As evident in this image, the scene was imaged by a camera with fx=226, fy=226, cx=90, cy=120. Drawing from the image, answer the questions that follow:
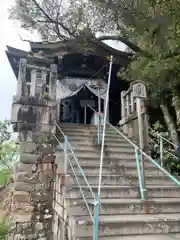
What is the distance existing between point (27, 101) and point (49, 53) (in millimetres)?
4247

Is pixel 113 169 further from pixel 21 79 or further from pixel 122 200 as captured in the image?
pixel 21 79

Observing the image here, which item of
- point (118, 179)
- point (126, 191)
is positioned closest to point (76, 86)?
point (118, 179)

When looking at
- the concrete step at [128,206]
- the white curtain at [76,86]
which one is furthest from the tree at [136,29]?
the concrete step at [128,206]

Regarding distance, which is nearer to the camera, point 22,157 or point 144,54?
point 22,157

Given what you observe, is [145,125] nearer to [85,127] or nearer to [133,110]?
[133,110]

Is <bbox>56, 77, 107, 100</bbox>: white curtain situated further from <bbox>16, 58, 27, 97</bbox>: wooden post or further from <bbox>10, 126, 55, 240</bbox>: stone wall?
<bbox>10, 126, 55, 240</bbox>: stone wall

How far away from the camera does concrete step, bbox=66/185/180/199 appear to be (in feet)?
12.4

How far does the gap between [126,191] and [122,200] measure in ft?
0.96

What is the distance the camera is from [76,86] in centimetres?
970

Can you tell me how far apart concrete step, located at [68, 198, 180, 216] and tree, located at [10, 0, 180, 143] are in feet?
10.8

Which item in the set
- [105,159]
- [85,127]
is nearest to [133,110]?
[85,127]

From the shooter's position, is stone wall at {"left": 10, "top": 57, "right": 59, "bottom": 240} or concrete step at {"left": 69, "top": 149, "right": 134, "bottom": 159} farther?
concrete step at {"left": 69, "top": 149, "right": 134, "bottom": 159}

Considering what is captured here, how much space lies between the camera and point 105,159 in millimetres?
5086

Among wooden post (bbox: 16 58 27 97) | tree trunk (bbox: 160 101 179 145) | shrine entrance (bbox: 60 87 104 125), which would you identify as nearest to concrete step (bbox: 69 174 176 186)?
tree trunk (bbox: 160 101 179 145)
